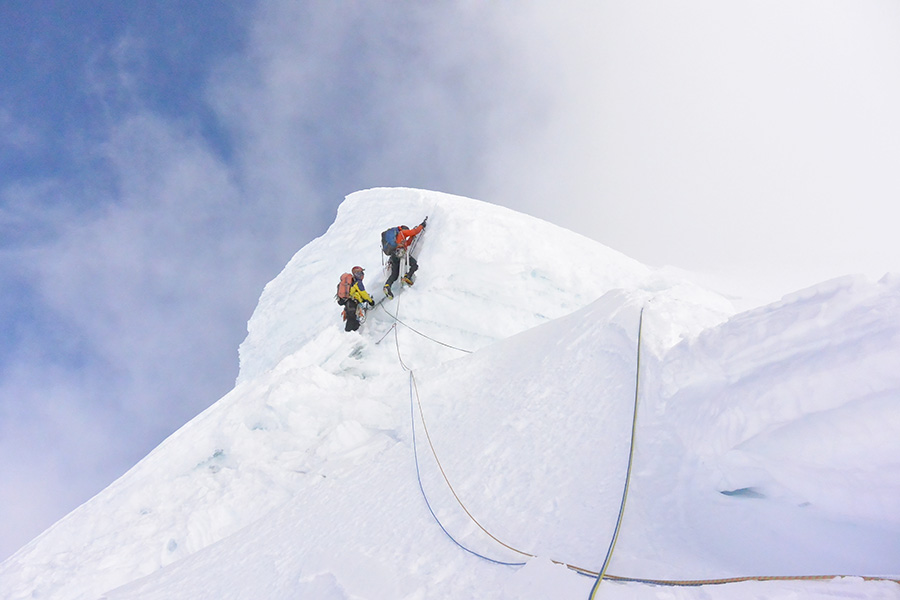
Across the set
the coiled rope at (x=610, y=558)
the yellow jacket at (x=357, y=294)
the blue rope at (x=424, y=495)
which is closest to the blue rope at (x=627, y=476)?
the coiled rope at (x=610, y=558)

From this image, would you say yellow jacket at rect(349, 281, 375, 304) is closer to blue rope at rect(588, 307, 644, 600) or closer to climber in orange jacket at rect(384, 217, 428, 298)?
climber in orange jacket at rect(384, 217, 428, 298)

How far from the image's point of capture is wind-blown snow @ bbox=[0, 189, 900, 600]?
1.74 meters

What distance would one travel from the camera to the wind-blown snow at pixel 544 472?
174 centimetres

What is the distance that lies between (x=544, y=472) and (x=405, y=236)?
5732mm

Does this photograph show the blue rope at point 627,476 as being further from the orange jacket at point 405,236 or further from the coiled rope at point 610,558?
the orange jacket at point 405,236

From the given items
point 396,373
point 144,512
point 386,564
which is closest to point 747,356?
point 386,564

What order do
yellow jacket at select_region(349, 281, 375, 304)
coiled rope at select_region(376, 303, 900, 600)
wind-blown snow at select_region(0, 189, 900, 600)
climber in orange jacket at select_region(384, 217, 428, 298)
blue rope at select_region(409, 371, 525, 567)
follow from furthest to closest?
climber in orange jacket at select_region(384, 217, 428, 298) < yellow jacket at select_region(349, 281, 375, 304) < blue rope at select_region(409, 371, 525, 567) < wind-blown snow at select_region(0, 189, 900, 600) < coiled rope at select_region(376, 303, 900, 600)

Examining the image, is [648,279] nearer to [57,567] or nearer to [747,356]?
[747,356]

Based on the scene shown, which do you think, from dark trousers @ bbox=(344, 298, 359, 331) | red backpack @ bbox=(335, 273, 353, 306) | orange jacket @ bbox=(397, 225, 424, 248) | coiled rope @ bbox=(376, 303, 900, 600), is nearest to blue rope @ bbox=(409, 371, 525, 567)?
coiled rope @ bbox=(376, 303, 900, 600)

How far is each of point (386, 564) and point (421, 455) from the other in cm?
132

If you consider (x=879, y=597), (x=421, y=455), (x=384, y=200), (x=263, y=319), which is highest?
(x=384, y=200)

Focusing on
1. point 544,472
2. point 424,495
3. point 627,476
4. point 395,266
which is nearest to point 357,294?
point 395,266

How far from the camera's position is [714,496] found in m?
2.07

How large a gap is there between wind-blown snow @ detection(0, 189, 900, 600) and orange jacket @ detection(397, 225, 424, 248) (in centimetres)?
191
